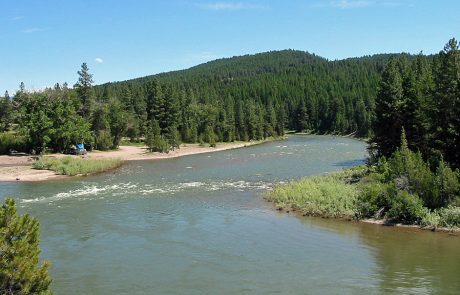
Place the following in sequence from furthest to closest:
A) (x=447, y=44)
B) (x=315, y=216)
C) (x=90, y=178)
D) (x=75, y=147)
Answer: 1. (x=75, y=147)
2. (x=90, y=178)
3. (x=447, y=44)
4. (x=315, y=216)

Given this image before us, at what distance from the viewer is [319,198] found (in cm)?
3850

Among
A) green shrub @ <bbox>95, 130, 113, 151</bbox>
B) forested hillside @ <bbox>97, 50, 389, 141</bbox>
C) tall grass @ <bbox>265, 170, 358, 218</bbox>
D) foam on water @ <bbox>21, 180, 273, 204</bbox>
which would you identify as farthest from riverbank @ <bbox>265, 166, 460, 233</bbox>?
forested hillside @ <bbox>97, 50, 389, 141</bbox>

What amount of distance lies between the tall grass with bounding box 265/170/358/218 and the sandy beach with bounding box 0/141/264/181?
30005mm

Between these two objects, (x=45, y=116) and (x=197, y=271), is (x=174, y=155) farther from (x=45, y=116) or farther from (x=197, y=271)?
(x=197, y=271)

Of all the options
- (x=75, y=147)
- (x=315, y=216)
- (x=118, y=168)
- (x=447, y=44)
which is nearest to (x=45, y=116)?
(x=75, y=147)

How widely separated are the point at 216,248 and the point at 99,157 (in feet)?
168

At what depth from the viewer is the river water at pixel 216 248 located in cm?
2262

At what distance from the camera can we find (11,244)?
14938 mm

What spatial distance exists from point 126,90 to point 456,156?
9058 centimetres

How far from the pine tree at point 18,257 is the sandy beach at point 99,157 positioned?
4404cm

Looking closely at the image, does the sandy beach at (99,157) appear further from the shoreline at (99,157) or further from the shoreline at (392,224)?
the shoreline at (392,224)

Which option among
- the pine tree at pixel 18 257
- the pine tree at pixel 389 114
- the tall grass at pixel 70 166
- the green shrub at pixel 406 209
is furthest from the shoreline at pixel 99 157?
the pine tree at pixel 18 257

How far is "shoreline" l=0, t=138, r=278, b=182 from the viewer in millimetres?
57594

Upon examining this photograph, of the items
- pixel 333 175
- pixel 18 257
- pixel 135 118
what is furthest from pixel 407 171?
pixel 135 118
